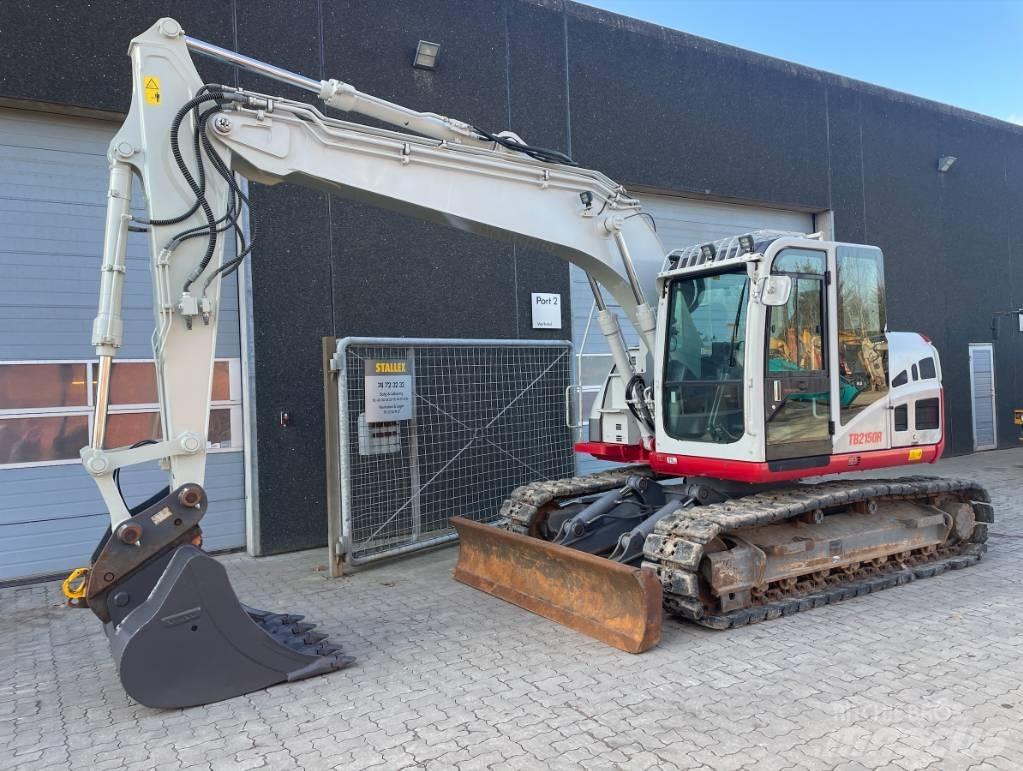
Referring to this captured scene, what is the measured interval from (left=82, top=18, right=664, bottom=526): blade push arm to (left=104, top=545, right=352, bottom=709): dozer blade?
0.52 metres

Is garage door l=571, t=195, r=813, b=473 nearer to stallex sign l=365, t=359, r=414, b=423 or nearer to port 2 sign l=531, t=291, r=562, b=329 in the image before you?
port 2 sign l=531, t=291, r=562, b=329

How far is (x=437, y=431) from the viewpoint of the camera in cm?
805

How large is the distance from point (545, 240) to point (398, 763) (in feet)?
12.2

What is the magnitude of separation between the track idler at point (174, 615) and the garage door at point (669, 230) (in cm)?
561

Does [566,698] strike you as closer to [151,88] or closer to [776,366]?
[776,366]

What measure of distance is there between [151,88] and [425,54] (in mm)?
4882

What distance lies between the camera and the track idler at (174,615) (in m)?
3.82

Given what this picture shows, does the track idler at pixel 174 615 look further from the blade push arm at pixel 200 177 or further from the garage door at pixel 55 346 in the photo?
the garage door at pixel 55 346

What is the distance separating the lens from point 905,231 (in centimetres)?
1398

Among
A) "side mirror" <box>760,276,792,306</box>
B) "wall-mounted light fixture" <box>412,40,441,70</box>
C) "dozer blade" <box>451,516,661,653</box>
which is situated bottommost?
"dozer blade" <box>451,516,661,653</box>

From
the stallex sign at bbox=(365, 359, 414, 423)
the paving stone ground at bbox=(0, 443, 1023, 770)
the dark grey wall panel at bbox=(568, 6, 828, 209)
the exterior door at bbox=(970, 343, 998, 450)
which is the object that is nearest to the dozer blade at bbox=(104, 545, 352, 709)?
the paving stone ground at bbox=(0, 443, 1023, 770)

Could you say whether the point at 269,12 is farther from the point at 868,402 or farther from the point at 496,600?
the point at 868,402

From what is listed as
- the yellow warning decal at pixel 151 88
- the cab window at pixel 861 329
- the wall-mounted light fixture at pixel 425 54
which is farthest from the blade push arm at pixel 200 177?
the wall-mounted light fixture at pixel 425 54

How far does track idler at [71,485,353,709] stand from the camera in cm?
382
